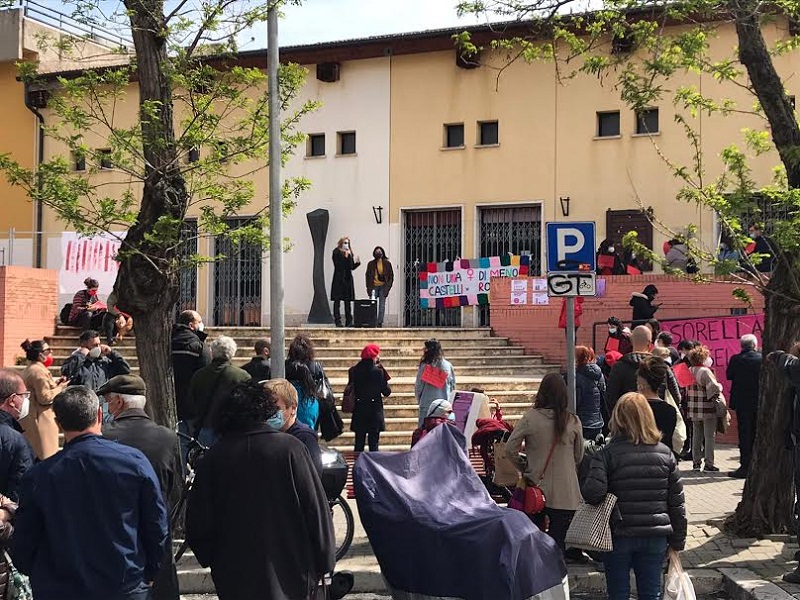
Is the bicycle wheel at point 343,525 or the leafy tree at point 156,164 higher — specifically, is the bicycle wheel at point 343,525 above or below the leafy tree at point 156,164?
below

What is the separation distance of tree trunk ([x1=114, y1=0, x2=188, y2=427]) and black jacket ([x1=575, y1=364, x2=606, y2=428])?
4062 mm

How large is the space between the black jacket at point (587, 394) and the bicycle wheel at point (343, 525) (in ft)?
9.57

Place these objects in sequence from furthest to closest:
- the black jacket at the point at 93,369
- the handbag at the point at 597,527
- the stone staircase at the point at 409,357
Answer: the stone staircase at the point at 409,357
the black jacket at the point at 93,369
the handbag at the point at 597,527

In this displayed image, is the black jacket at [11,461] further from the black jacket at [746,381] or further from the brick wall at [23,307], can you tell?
the brick wall at [23,307]

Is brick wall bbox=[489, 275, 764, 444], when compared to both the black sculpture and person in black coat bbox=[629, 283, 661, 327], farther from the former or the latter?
the black sculpture

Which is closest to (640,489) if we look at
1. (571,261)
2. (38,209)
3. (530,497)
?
(530,497)

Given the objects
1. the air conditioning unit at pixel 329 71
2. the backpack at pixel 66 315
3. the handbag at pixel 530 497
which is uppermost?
the air conditioning unit at pixel 329 71

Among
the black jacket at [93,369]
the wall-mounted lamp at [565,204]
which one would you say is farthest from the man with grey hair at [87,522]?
the wall-mounted lamp at [565,204]

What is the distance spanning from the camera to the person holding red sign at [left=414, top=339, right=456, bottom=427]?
44.1 ft

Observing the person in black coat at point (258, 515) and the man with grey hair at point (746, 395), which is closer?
the person in black coat at point (258, 515)

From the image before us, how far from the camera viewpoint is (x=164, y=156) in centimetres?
984

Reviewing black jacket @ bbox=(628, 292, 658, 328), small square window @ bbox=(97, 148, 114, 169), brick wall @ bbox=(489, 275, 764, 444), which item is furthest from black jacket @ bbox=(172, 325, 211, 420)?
brick wall @ bbox=(489, 275, 764, 444)

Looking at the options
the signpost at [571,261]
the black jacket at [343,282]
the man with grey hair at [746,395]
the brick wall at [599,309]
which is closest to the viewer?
the signpost at [571,261]

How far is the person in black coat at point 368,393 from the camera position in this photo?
45.2 feet
